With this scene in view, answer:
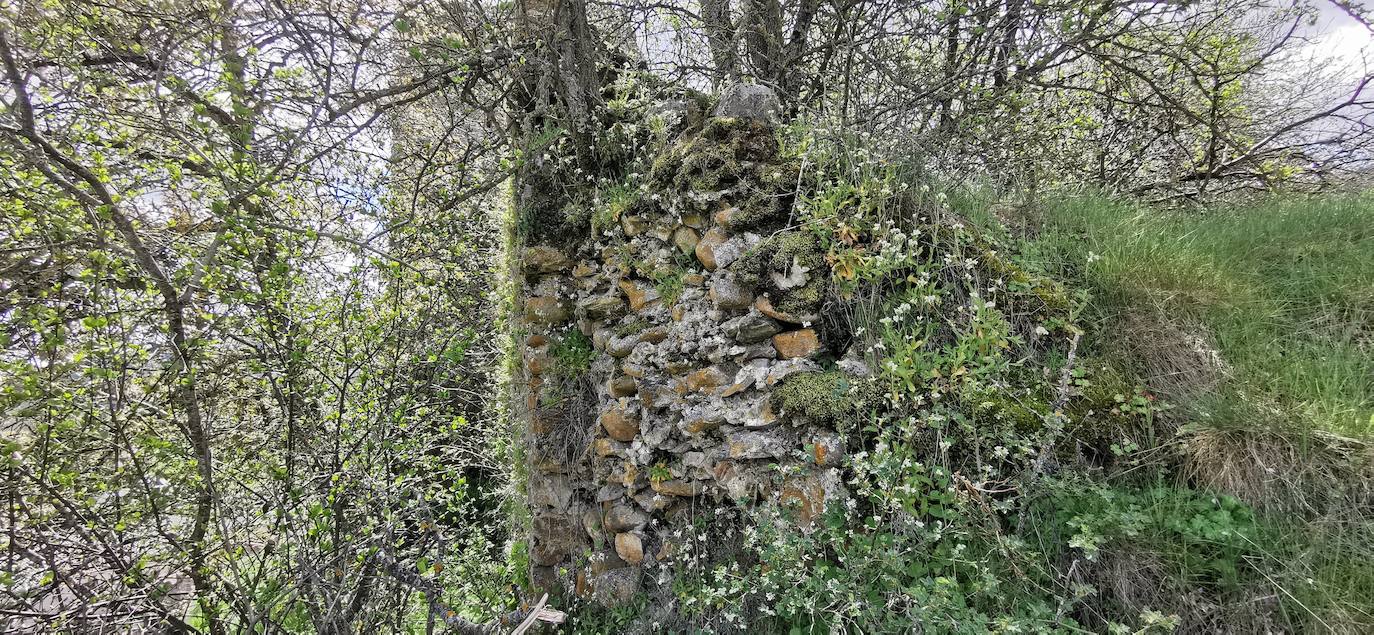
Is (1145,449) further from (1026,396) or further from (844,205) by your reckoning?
(844,205)

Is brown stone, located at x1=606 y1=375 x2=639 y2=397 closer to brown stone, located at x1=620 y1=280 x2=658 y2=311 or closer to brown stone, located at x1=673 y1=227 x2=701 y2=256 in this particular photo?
brown stone, located at x1=620 y1=280 x2=658 y2=311

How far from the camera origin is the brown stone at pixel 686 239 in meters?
2.93

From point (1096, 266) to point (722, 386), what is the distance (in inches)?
68.3

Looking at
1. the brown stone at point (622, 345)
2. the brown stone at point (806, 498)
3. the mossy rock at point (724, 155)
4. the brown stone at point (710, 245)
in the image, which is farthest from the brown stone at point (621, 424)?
the mossy rock at point (724, 155)

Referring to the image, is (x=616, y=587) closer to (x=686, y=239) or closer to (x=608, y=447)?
(x=608, y=447)

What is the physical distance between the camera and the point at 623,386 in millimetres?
3176

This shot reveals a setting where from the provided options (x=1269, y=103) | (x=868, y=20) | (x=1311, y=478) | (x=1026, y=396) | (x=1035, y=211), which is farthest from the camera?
(x=1269, y=103)

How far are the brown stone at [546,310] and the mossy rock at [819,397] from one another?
1.97m

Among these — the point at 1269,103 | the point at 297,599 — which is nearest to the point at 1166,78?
the point at 1269,103

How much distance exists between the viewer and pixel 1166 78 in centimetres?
421

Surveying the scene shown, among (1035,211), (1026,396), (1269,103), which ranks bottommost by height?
(1026,396)

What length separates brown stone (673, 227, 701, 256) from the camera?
116 inches

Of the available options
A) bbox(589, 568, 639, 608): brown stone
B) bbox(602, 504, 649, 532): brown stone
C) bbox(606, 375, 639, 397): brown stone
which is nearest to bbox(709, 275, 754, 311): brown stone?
bbox(606, 375, 639, 397): brown stone

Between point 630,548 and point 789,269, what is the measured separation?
170 cm
